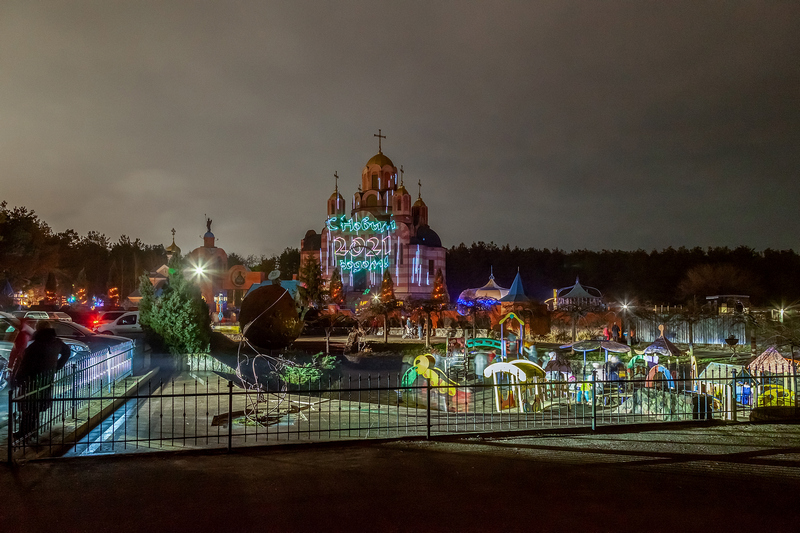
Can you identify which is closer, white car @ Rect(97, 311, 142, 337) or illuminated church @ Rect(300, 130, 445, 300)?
white car @ Rect(97, 311, 142, 337)

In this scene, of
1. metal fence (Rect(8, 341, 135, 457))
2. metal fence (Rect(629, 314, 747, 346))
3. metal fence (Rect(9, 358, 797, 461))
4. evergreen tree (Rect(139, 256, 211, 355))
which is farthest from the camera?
metal fence (Rect(629, 314, 747, 346))

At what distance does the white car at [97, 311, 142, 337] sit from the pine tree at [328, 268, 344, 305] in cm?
2835

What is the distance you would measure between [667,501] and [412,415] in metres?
5.77

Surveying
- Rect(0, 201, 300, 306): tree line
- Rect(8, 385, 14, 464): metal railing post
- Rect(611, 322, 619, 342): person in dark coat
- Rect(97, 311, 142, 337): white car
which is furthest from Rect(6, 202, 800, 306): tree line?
Rect(8, 385, 14, 464): metal railing post

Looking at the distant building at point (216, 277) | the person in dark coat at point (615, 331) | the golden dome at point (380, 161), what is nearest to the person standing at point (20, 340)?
the person in dark coat at point (615, 331)

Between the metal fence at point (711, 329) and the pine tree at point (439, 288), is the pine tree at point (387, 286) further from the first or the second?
the metal fence at point (711, 329)

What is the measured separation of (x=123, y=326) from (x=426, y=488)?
20.9m

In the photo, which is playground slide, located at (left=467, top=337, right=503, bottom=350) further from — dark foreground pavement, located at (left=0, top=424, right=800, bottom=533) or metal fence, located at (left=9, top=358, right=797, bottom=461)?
dark foreground pavement, located at (left=0, top=424, right=800, bottom=533)

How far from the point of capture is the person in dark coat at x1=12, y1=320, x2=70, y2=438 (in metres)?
7.66

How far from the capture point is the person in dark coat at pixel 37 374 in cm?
766

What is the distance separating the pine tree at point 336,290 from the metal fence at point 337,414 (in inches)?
1485

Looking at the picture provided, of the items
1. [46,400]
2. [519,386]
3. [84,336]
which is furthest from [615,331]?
[46,400]

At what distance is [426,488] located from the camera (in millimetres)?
6461

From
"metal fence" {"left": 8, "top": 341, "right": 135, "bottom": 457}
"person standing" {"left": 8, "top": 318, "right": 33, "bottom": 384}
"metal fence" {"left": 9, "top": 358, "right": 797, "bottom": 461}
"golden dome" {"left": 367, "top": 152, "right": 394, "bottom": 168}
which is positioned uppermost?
"golden dome" {"left": 367, "top": 152, "right": 394, "bottom": 168}
